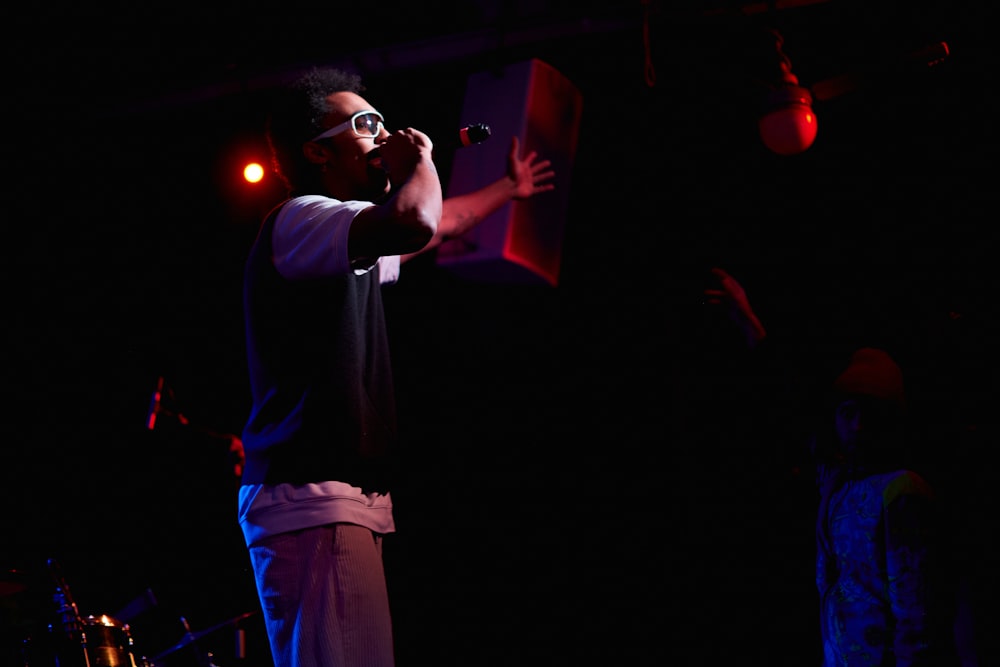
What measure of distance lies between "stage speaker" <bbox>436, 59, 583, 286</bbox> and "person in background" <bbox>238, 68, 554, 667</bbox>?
1.74 metres

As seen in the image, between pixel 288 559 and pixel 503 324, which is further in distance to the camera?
pixel 503 324

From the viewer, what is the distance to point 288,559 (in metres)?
1.64

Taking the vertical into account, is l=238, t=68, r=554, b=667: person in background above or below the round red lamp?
below

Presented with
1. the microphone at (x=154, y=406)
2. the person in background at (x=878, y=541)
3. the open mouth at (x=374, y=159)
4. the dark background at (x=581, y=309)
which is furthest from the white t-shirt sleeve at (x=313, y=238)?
the microphone at (x=154, y=406)

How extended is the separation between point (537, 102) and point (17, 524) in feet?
11.5

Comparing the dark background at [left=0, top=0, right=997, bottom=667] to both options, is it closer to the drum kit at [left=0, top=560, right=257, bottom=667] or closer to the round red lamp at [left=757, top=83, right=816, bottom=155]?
the round red lamp at [left=757, top=83, right=816, bottom=155]

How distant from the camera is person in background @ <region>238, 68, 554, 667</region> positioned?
160 cm

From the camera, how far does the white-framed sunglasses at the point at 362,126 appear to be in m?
2.10

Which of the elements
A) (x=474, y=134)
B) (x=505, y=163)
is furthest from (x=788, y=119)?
(x=474, y=134)

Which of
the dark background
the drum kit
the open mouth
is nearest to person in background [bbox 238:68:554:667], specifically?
the open mouth

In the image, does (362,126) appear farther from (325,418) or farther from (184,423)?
(184,423)

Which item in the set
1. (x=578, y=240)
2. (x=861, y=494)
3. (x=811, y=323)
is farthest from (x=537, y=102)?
(x=861, y=494)

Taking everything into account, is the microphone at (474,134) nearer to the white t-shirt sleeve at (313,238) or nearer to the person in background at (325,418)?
the person in background at (325,418)

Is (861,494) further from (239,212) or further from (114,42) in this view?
(114,42)
